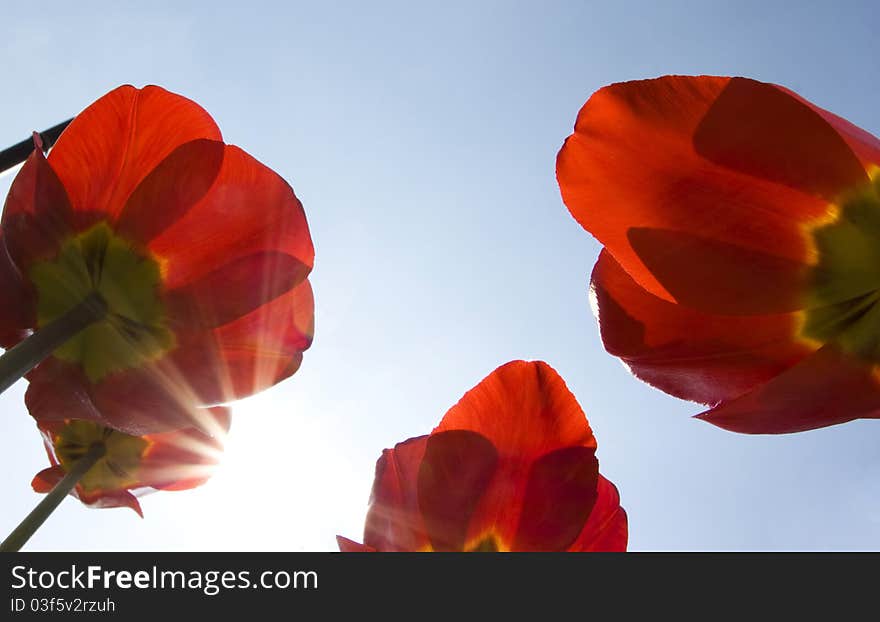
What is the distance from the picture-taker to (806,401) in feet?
2.44

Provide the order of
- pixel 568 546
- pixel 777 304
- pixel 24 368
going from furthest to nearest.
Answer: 1. pixel 568 546
2. pixel 777 304
3. pixel 24 368

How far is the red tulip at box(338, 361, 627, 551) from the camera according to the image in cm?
89

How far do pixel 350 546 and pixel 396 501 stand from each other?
0.28 feet

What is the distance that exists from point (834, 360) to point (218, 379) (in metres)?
0.64

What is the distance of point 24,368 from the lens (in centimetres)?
71

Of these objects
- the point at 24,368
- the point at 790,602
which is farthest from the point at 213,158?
the point at 790,602

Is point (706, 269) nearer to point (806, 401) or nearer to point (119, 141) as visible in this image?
point (806, 401)

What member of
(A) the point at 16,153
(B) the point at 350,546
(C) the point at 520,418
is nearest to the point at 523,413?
(C) the point at 520,418

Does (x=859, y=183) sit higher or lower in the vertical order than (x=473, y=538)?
higher

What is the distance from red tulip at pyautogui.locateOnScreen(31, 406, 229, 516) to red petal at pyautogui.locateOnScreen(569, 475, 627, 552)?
1.89ft

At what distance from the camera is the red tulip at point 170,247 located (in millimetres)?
869

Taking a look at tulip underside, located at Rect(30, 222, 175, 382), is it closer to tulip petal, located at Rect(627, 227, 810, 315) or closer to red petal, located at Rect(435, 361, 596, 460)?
red petal, located at Rect(435, 361, 596, 460)

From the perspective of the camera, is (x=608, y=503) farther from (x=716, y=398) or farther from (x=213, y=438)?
(x=213, y=438)

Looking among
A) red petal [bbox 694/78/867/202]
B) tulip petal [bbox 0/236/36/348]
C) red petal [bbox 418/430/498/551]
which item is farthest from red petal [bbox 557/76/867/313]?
tulip petal [bbox 0/236/36/348]
